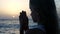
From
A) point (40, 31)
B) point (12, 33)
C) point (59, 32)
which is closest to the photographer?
point (40, 31)

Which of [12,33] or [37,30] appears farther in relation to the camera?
[12,33]

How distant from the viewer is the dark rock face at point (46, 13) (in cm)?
52

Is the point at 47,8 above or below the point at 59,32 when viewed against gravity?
above

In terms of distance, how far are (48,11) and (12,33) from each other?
125cm

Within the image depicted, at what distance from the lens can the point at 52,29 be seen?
557 millimetres

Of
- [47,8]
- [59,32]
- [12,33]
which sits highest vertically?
[47,8]

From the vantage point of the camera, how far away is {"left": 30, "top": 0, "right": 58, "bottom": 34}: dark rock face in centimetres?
52

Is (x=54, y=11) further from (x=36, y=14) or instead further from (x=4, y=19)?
(x=4, y=19)

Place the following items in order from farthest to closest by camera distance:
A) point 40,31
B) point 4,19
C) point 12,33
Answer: point 4,19 < point 12,33 < point 40,31

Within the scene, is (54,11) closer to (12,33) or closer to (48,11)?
(48,11)

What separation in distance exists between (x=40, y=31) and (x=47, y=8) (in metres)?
0.11

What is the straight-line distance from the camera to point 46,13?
1.77 feet

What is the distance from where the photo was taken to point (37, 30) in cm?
48

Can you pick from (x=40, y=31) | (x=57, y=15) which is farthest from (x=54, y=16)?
Answer: (x=40, y=31)
